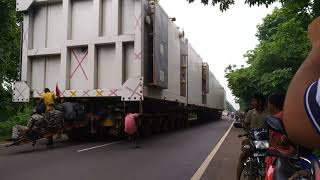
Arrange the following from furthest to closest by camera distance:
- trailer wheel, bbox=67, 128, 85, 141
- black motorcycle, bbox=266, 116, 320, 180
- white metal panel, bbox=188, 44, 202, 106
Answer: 1. white metal panel, bbox=188, 44, 202, 106
2. trailer wheel, bbox=67, 128, 85, 141
3. black motorcycle, bbox=266, 116, 320, 180

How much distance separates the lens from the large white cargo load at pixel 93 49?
14359mm

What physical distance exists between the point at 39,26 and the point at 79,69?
1986 millimetres

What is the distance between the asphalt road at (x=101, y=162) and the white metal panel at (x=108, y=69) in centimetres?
181

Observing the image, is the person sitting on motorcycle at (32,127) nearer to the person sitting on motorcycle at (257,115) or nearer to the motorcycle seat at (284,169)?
the person sitting on motorcycle at (257,115)

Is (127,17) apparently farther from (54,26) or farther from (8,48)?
(8,48)

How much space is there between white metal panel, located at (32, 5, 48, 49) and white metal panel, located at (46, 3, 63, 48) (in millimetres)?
153

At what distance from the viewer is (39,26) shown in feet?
51.3

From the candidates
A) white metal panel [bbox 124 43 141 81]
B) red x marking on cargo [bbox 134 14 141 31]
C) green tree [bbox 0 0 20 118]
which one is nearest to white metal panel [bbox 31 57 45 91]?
white metal panel [bbox 124 43 141 81]

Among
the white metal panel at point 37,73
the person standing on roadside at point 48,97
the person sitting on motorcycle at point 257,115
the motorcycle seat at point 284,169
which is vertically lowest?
the motorcycle seat at point 284,169

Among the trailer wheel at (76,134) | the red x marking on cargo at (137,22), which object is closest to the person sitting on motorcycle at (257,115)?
the red x marking on cargo at (137,22)

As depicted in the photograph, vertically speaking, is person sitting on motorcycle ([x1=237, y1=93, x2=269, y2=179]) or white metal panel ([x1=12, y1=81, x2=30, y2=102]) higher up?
white metal panel ([x1=12, y1=81, x2=30, y2=102])

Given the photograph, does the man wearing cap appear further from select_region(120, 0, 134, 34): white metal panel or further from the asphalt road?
select_region(120, 0, 134, 34): white metal panel

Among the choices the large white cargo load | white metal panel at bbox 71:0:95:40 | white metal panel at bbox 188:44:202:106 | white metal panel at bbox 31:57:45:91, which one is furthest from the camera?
white metal panel at bbox 188:44:202:106

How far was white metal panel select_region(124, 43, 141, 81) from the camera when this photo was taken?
1417cm
